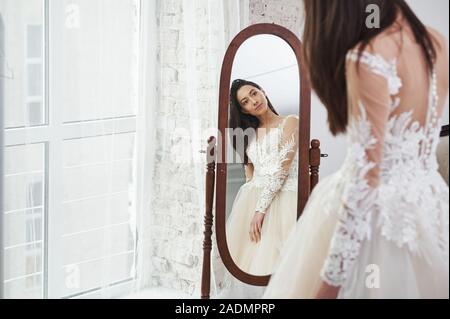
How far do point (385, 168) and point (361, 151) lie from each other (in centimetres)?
8

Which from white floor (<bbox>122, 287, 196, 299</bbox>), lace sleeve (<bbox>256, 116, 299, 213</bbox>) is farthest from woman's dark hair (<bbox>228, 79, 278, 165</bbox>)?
white floor (<bbox>122, 287, 196, 299</bbox>)

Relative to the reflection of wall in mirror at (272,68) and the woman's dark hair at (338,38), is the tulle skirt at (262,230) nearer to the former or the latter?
the reflection of wall in mirror at (272,68)

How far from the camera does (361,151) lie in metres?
2.01

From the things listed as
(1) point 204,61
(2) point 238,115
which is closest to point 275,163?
(2) point 238,115

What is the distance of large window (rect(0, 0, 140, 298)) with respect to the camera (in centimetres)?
267

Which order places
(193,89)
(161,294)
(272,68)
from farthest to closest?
(161,294) < (193,89) < (272,68)

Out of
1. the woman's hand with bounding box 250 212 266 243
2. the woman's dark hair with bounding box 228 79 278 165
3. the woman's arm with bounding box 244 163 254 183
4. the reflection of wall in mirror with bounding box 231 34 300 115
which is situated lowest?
the woman's hand with bounding box 250 212 266 243

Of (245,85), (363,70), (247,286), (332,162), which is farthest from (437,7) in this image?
(247,286)

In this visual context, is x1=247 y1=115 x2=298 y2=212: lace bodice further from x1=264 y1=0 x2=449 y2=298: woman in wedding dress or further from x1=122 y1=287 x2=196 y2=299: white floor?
x1=122 y1=287 x2=196 y2=299: white floor

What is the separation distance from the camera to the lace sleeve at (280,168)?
8.31 ft

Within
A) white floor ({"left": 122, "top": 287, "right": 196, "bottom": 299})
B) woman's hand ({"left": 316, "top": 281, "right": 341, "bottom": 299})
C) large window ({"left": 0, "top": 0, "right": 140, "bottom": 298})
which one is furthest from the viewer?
white floor ({"left": 122, "top": 287, "right": 196, "bottom": 299})

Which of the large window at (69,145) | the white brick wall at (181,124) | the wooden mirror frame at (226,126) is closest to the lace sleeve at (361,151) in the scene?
the wooden mirror frame at (226,126)

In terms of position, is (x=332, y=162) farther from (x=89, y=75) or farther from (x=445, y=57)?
(x=89, y=75)

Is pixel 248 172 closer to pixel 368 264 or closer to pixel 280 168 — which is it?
pixel 280 168
